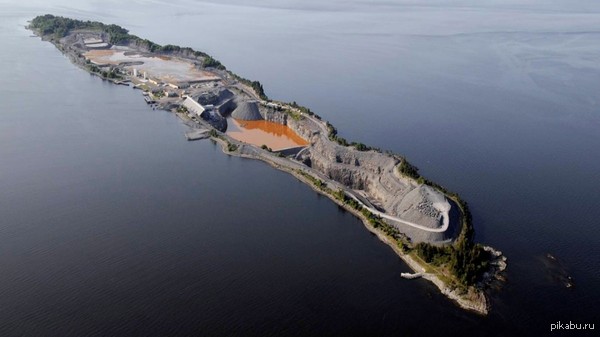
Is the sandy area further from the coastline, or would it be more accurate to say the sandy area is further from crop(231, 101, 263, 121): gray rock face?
the coastline

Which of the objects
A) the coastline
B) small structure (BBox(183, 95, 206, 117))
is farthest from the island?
small structure (BBox(183, 95, 206, 117))

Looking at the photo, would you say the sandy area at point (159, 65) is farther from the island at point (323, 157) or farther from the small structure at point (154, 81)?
the small structure at point (154, 81)

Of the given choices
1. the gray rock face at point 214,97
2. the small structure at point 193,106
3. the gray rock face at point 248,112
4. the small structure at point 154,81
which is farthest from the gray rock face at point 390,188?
the small structure at point 154,81

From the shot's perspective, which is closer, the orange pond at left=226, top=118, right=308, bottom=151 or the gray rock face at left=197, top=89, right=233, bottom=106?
the orange pond at left=226, top=118, right=308, bottom=151

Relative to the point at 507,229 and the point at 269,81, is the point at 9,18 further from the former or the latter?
the point at 507,229

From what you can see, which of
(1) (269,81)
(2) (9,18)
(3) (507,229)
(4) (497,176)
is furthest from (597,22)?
(2) (9,18)
